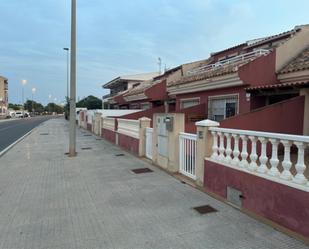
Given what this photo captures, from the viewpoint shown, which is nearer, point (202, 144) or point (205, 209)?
point (205, 209)

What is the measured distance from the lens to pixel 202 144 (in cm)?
574

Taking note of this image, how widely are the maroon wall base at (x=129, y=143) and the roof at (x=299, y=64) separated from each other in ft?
19.7

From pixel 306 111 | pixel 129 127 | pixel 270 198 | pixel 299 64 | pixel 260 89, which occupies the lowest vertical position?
pixel 270 198

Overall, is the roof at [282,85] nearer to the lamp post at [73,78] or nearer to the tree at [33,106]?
the lamp post at [73,78]

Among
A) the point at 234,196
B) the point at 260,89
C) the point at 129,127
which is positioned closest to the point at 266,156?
the point at 234,196

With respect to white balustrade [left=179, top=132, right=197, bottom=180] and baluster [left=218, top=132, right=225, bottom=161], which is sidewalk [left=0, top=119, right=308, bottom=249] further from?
baluster [left=218, top=132, right=225, bottom=161]

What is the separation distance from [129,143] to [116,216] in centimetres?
694

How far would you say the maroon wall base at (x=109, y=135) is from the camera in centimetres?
1428

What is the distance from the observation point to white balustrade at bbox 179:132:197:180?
6469 millimetres

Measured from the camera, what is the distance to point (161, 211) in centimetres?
466

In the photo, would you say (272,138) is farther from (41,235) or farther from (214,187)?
(41,235)

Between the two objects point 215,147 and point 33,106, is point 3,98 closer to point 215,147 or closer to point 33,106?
point 33,106

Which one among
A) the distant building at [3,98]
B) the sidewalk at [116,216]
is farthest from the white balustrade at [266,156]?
the distant building at [3,98]

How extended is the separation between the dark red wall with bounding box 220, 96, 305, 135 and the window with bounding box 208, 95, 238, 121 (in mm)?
2353
